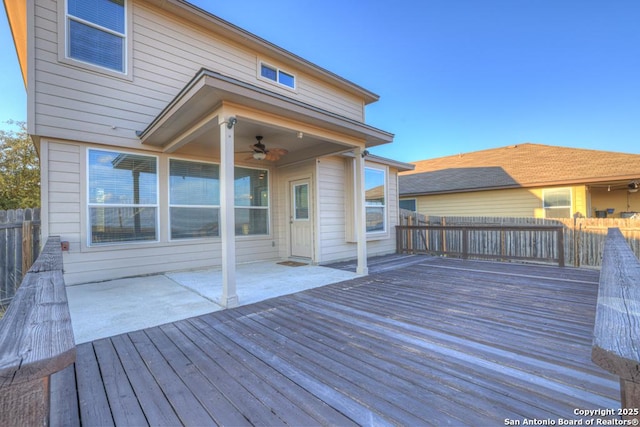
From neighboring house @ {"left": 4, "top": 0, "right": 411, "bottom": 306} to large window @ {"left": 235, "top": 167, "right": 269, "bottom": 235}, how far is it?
0.03 m

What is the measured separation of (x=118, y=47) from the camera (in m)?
4.82

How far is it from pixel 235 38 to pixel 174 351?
6.29 metres

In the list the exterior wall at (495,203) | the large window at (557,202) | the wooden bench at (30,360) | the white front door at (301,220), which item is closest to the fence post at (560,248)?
the exterior wall at (495,203)

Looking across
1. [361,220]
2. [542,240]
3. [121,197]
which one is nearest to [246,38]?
[121,197]

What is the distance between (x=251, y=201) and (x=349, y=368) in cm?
503

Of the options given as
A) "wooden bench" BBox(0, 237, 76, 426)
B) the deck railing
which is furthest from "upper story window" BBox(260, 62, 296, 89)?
"wooden bench" BBox(0, 237, 76, 426)

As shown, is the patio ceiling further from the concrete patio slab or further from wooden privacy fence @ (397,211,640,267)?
wooden privacy fence @ (397,211,640,267)

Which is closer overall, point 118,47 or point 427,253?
point 118,47

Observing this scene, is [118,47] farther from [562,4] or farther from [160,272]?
[562,4]

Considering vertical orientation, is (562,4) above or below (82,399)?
above

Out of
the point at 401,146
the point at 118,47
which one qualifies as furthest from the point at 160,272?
the point at 401,146

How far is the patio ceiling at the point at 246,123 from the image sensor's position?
3.27 m

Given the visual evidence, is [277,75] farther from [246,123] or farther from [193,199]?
[193,199]

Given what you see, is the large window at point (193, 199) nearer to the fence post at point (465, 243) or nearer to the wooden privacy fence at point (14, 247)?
the wooden privacy fence at point (14, 247)
